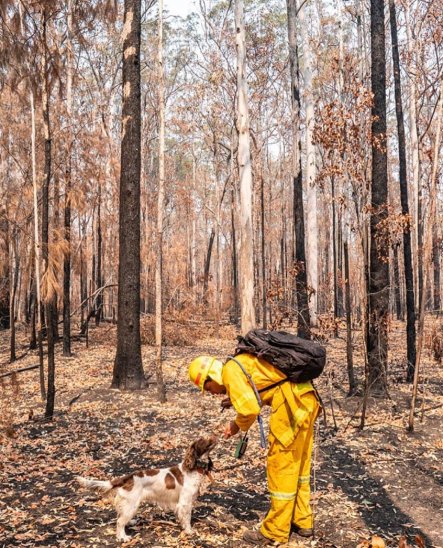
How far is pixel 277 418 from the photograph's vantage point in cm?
370

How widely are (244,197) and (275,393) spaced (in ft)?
23.5

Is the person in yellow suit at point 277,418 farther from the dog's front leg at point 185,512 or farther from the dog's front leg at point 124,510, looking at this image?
the dog's front leg at point 124,510

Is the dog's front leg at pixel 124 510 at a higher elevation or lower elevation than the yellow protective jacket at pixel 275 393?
lower

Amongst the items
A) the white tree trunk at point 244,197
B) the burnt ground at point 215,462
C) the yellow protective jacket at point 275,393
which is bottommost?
the burnt ground at point 215,462

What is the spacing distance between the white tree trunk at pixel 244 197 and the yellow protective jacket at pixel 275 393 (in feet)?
20.4

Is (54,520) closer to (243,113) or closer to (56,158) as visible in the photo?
A: (243,113)

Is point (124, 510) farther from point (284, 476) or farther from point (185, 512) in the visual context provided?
point (284, 476)

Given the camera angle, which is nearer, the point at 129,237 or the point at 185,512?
the point at 185,512

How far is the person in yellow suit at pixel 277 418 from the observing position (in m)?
3.68

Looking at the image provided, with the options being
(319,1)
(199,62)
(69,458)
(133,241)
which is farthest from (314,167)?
(69,458)

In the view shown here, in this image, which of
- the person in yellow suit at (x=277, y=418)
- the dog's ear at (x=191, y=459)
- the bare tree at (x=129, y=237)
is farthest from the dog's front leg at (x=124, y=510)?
the bare tree at (x=129, y=237)

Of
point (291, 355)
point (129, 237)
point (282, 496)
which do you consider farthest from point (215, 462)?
point (129, 237)

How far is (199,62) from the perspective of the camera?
23391 mm

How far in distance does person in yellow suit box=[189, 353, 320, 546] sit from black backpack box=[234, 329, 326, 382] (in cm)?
7
